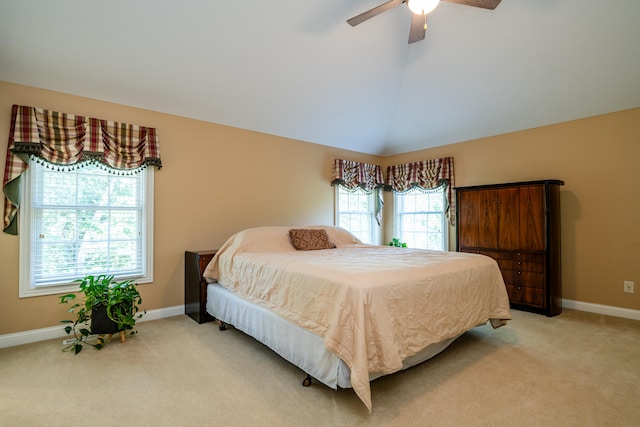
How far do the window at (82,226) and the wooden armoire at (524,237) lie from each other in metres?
4.17

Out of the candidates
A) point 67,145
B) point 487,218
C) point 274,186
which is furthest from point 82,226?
point 487,218

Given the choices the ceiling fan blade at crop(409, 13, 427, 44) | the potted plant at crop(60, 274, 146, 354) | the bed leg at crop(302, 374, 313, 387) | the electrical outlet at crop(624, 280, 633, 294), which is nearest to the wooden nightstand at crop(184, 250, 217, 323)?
the potted plant at crop(60, 274, 146, 354)

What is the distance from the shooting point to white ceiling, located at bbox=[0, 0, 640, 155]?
2703 millimetres

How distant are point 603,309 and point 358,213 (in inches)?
138

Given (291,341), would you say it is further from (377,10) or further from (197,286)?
(377,10)

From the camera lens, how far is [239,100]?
3.82m

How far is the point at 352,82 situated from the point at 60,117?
3184mm

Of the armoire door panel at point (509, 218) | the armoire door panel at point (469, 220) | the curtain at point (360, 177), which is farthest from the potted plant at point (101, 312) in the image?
the armoire door panel at point (509, 218)

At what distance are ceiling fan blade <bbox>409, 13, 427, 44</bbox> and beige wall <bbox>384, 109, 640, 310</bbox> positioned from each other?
2553 millimetres

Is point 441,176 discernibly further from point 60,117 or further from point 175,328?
point 60,117

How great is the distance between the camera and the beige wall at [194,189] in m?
2.87

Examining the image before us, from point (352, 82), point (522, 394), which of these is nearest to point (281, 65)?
point (352, 82)

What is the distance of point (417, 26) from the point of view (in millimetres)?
2605

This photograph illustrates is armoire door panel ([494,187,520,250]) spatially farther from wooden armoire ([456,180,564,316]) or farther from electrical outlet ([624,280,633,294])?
electrical outlet ([624,280,633,294])
